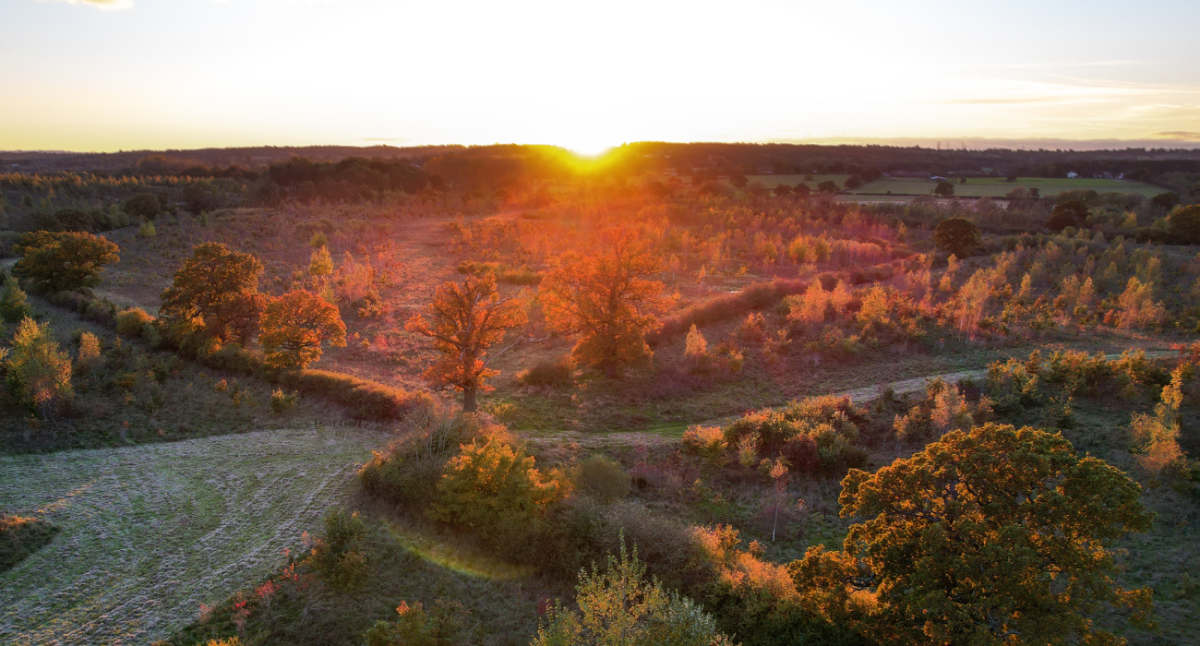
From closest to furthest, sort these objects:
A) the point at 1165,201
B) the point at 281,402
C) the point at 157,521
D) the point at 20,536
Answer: the point at 20,536 < the point at 157,521 < the point at 281,402 < the point at 1165,201

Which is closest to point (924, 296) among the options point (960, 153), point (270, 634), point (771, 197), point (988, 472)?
point (988, 472)

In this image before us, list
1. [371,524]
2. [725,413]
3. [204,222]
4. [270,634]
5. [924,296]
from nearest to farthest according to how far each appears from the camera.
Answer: [270,634] < [371,524] < [725,413] < [924,296] < [204,222]

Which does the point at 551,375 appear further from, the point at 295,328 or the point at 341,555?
the point at 341,555

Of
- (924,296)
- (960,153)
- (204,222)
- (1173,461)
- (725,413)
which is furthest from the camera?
(960,153)

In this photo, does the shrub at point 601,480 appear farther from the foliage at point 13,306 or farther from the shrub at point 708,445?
the foliage at point 13,306

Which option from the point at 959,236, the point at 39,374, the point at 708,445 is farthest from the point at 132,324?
the point at 959,236

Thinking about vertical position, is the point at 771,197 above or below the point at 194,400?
above

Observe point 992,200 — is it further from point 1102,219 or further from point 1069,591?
point 1069,591
